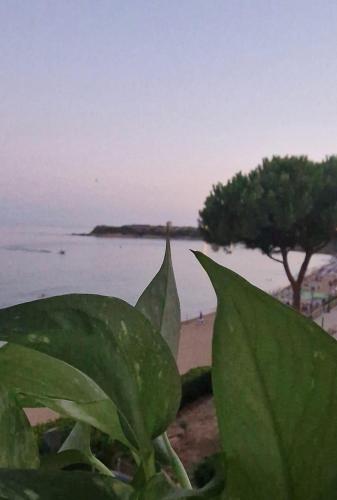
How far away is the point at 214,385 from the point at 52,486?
0.13 ft

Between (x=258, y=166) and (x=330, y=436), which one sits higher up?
(x=258, y=166)

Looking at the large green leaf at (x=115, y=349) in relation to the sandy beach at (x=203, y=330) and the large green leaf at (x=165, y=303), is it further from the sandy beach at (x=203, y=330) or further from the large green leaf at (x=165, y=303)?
the sandy beach at (x=203, y=330)

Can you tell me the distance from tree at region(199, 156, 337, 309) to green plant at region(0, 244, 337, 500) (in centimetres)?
967

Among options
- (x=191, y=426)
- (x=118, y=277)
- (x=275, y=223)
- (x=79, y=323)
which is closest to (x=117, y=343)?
(x=79, y=323)

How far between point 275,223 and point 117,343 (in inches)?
393

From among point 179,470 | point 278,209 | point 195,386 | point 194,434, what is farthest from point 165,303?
point 278,209

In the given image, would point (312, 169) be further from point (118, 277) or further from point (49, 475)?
point (49, 475)

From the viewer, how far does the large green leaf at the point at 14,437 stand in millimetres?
141

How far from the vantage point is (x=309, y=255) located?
10.3m

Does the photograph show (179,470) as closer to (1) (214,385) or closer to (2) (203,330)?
(1) (214,385)

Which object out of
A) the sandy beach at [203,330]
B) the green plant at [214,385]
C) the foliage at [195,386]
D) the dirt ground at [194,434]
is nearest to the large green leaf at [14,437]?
the green plant at [214,385]

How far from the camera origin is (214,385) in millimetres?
125

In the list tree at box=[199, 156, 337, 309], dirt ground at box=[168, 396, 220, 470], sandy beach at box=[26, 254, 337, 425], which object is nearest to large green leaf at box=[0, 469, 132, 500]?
dirt ground at box=[168, 396, 220, 470]

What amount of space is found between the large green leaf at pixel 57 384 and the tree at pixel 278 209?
9.67 meters
